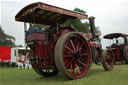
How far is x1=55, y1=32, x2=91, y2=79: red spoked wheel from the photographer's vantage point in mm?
4195

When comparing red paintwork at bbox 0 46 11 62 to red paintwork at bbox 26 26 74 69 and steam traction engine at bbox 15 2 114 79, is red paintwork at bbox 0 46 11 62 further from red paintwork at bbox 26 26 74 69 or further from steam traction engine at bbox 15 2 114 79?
red paintwork at bbox 26 26 74 69

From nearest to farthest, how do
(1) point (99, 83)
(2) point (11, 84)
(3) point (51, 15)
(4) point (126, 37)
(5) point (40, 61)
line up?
(1) point (99, 83), (2) point (11, 84), (5) point (40, 61), (3) point (51, 15), (4) point (126, 37)

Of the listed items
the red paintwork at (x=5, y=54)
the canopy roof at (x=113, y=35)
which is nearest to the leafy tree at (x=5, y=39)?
the red paintwork at (x=5, y=54)

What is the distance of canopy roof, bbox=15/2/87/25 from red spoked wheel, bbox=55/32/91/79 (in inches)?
30.0

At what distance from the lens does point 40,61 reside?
15.2 ft

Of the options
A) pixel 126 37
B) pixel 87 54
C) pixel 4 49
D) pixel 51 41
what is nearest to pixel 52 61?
pixel 51 41

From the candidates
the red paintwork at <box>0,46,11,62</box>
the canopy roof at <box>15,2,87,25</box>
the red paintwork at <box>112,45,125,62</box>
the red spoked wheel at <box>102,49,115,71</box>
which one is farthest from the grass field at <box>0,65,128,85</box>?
the red paintwork at <box>0,46,11,62</box>

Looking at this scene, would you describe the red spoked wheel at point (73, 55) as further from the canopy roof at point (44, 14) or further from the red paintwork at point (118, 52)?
the red paintwork at point (118, 52)

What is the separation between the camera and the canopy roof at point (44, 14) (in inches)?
169

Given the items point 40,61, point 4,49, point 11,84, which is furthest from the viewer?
point 4,49

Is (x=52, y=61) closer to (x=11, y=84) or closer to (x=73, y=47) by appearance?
(x=73, y=47)

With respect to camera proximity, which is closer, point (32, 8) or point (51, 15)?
point (32, 8)

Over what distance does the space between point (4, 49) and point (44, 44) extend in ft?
36.2

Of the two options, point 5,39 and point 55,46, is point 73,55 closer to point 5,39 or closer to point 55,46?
point 55,46
